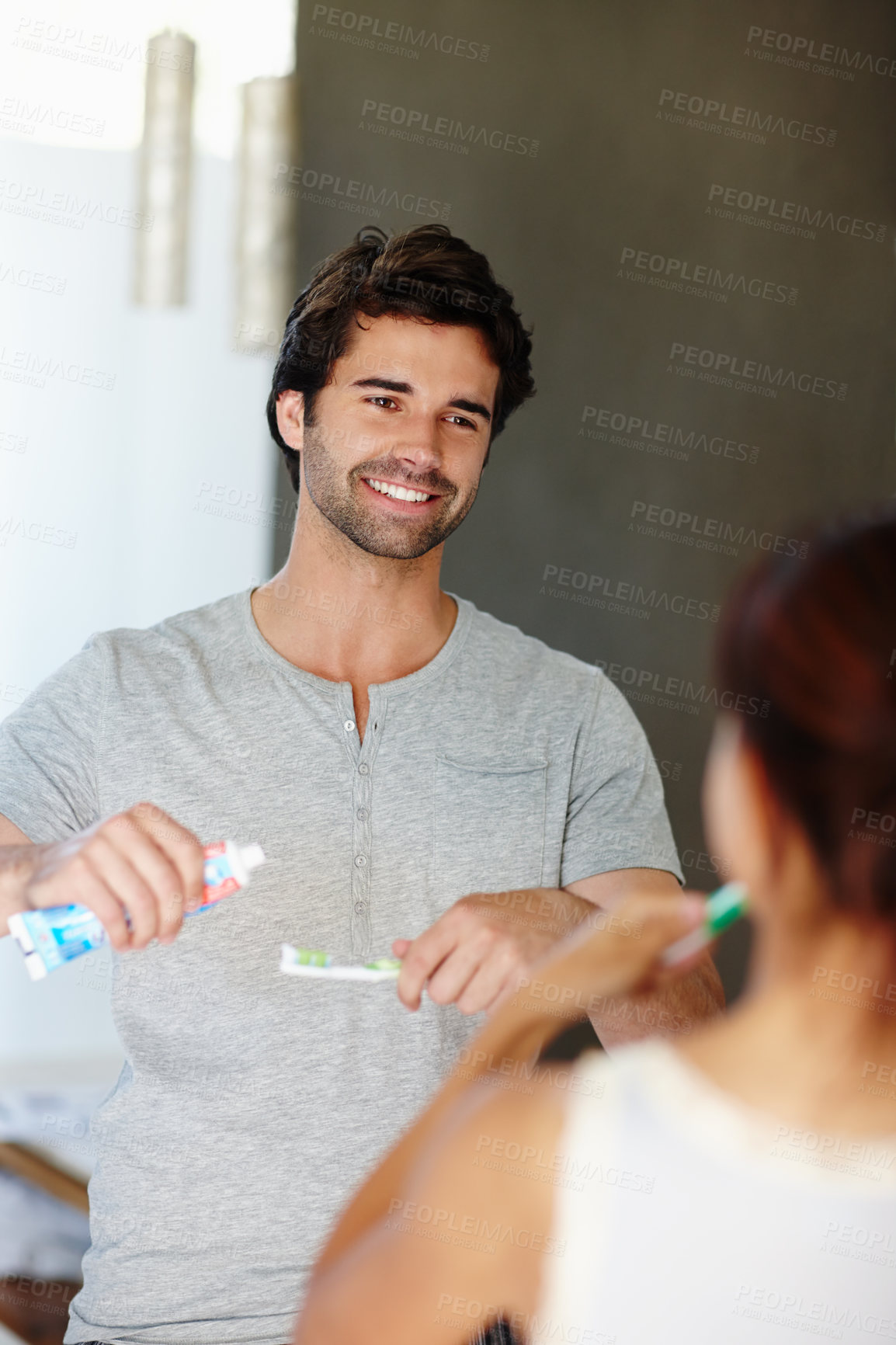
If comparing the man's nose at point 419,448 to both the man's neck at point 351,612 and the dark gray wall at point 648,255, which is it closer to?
the man's neck at point 351,612

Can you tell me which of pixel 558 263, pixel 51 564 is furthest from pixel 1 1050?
pixel 558 263

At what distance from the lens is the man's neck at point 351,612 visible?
1473mm

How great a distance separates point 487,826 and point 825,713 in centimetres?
81

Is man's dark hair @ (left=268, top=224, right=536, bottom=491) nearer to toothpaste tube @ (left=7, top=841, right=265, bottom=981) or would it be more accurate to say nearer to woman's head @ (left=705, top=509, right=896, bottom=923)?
toothpaste tube @ (left=7, top=841, right=265, bottom=981)

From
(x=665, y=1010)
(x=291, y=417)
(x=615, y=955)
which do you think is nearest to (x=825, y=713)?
(x=615, y=955)

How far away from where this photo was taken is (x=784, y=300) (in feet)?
8.02

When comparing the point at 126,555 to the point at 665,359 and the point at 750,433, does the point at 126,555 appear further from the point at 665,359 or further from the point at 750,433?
the point at 750,433

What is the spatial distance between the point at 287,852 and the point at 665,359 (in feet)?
4.82

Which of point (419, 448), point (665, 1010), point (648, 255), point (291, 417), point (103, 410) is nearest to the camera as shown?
point (665, 1010)

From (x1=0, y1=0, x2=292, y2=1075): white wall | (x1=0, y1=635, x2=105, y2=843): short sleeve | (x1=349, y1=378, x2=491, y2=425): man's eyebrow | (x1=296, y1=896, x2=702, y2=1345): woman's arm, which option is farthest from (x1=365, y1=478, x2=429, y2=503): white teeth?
(x1=296, y1=896, x2=702, y2=1345): woman's arm

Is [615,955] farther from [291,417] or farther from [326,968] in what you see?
[291,417]

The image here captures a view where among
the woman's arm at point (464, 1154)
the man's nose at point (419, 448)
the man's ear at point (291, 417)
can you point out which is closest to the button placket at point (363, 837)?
the man's nose at point (419, 448)

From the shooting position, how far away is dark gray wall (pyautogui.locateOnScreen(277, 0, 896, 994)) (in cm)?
217

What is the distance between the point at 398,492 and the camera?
4.92 feet
